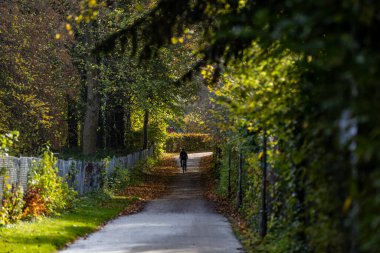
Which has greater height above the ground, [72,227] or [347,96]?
[347,96]

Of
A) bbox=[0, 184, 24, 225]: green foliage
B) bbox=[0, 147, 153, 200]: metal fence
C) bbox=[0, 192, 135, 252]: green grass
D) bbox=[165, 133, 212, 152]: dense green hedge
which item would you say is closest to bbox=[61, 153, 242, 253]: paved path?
bbox=[0, 192, 135, 252]: green grass

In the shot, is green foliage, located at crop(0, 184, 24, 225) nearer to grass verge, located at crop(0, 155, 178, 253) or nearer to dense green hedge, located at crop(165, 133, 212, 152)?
grass verge, located at crop(0, 155, 178, 253)

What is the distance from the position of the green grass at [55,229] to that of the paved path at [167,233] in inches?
14.3

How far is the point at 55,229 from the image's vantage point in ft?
53.1

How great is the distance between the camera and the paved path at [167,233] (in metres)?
13.8

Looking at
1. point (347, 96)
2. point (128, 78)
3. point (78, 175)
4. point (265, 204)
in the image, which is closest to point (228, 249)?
point (265, 204)

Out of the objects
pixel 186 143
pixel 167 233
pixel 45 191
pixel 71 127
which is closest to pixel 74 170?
pixel 45 191

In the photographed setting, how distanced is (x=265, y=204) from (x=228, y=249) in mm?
1425

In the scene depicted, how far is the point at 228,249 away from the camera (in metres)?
13.6

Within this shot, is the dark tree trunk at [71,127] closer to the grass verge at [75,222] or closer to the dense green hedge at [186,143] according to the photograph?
the grass verge at [75,222]

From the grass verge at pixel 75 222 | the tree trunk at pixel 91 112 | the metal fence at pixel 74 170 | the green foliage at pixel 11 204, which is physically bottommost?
the grass verge at pixel 75 222

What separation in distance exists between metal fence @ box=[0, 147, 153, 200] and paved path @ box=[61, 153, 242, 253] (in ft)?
8.27

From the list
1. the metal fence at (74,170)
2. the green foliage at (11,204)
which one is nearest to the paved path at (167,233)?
the green foliage at (11,204)

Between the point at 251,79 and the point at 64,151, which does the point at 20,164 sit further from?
the point at 64,151
